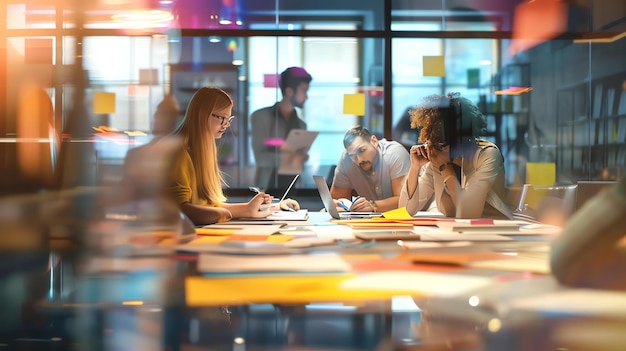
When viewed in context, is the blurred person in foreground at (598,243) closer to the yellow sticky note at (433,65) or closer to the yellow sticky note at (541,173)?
the yellow sticky note at (433,65)

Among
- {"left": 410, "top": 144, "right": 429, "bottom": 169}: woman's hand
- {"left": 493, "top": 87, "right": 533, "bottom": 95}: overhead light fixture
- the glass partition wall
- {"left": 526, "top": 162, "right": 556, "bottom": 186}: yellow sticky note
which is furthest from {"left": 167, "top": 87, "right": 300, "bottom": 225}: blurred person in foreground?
{"left": 526, "top": 162, "right": 556, "bottom": 186}: yellow sticky note

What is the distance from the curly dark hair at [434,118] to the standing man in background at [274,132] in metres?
2.04

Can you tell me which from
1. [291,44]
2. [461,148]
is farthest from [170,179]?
[291,44]

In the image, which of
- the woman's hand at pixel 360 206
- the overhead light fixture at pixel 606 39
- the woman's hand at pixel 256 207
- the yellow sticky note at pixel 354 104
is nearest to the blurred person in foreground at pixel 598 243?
the woman's hand at pixel 256 207

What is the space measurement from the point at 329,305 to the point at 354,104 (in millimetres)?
3833

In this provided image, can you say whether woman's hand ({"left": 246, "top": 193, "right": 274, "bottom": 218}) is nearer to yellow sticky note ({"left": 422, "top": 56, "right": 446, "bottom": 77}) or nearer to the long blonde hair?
the long blonde hair

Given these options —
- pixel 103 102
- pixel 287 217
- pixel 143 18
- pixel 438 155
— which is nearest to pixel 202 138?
pixel 287 217

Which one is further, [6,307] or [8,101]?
[8,101]

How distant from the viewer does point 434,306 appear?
30.6 inches

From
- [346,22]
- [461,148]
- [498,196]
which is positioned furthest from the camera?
[346,22]

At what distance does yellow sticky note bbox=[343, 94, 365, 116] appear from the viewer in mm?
4527

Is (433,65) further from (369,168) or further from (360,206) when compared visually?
(360,206)

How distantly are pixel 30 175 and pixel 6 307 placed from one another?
5.86ft

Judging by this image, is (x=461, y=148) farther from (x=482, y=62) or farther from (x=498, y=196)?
(x=482, y=62)
